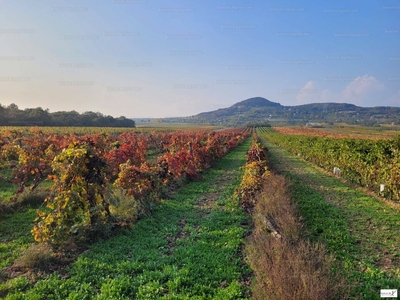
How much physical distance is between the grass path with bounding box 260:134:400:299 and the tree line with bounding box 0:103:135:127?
227 feet

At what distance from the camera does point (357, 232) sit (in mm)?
7078

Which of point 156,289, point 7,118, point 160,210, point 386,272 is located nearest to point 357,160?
point 386,272

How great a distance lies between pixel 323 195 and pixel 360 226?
3.65 m

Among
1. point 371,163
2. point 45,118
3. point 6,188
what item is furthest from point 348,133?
point 45,118

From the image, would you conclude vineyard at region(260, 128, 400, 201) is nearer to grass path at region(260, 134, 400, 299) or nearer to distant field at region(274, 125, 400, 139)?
grass path at region(260, 134, 400, 299)

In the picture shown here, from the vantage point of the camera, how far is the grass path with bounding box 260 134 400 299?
15.8 ft

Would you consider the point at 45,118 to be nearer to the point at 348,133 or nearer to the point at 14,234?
the point at 14,234

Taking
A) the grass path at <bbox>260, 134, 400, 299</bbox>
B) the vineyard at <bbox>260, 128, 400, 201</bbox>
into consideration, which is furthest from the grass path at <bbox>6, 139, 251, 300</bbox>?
the vineyard at <bbox>260, 128, 400, 201</bbox>

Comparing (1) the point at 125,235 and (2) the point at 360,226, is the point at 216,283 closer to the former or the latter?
(1) the point at 125,235

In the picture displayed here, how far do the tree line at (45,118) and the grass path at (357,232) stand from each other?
6919cm

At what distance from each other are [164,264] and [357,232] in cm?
523

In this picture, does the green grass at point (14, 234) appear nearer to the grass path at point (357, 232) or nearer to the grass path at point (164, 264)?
the grass path at point (164, 264)

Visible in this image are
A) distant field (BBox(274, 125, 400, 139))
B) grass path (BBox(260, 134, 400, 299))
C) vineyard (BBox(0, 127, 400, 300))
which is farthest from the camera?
distant field (BBox(274, 125, 400, 139))

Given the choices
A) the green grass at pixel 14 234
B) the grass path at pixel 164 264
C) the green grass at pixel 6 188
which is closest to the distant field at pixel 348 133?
the grass path at pixel 164 264
